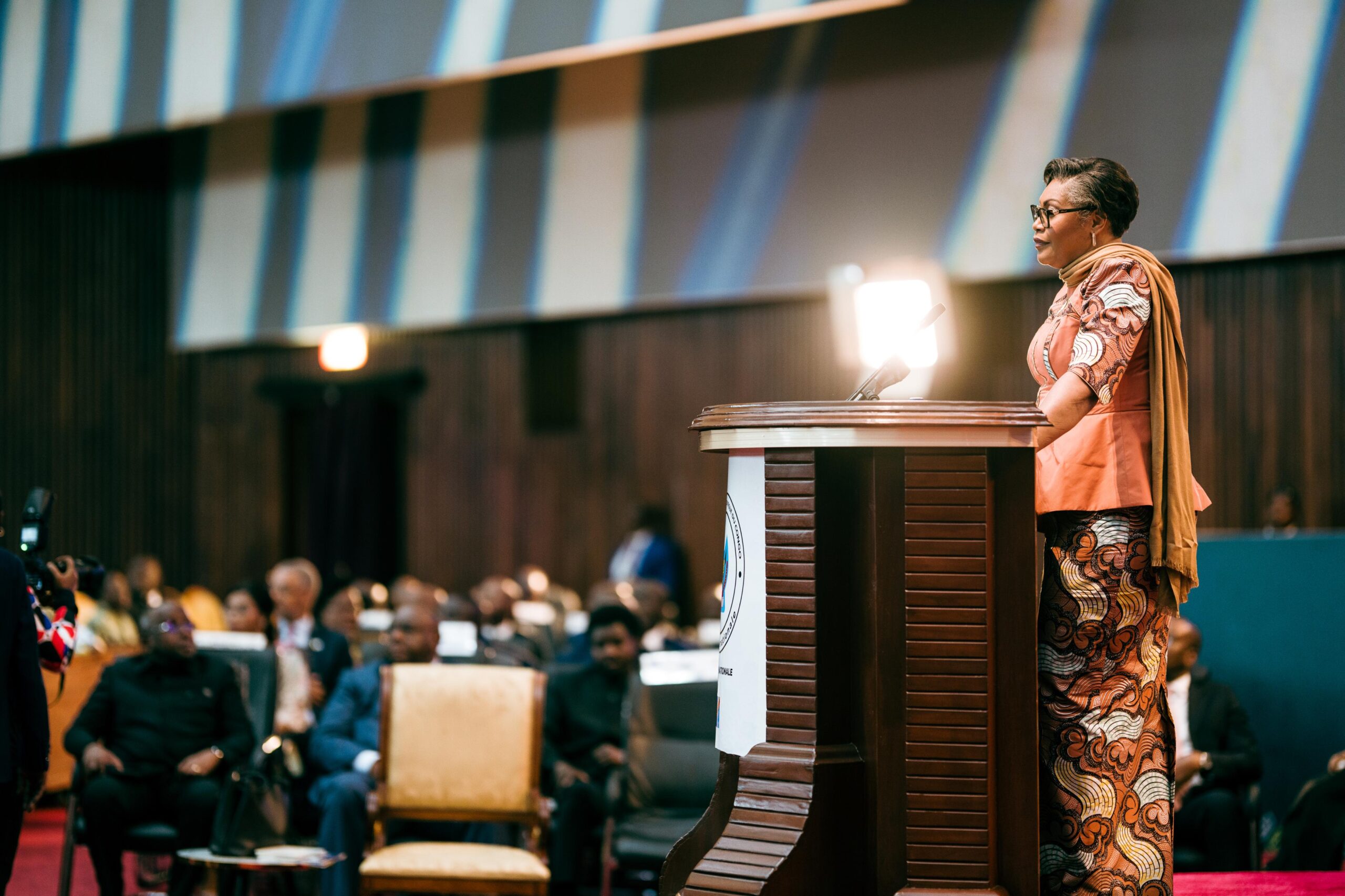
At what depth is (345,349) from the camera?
40.1 ft

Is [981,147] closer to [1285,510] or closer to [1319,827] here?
[1285,510]

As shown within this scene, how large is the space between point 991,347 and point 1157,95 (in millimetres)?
1881

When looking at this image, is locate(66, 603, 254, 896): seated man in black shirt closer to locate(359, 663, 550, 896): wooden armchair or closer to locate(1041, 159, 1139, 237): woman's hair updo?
locate(359, 663, 550, 896): wooden armchair

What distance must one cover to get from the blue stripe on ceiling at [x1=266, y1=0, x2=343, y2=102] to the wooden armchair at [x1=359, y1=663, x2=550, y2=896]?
566cm

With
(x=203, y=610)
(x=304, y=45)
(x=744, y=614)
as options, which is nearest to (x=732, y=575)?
(x=744, y=614)

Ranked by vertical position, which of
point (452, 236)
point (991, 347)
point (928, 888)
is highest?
point (452, 236)

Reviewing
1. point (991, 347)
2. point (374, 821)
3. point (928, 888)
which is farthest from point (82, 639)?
point (928, 888)

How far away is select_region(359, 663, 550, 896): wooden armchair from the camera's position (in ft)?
15.5

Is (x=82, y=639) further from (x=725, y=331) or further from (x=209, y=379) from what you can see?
(x=209, y=379)

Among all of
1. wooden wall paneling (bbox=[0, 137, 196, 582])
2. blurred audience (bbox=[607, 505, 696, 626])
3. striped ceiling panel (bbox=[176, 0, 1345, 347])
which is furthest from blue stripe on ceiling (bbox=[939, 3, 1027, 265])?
wooden wall paneling (bbox=[0, 137, 196, 582])

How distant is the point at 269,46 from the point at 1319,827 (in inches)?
316

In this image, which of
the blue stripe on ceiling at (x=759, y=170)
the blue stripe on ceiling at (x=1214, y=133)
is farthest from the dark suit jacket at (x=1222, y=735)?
the blue stripe on ceiling at (x=759, y=170)

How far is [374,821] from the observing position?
471 cm

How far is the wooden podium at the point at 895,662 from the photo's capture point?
2457 millimetres
